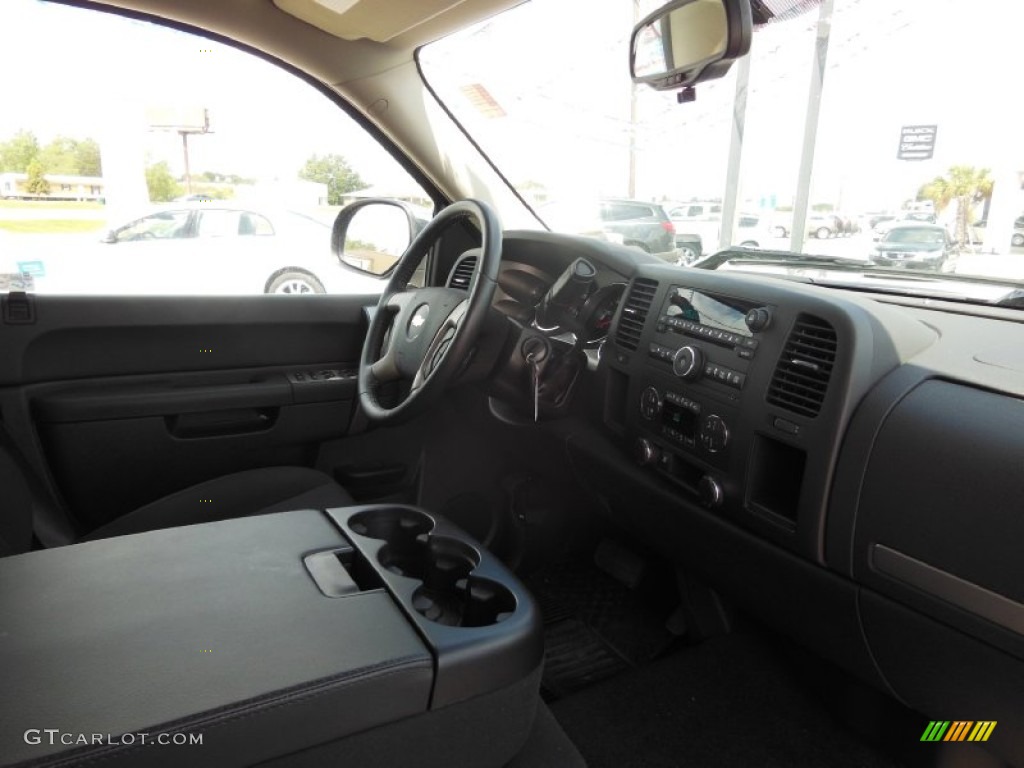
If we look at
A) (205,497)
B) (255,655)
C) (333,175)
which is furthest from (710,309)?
(333,175)

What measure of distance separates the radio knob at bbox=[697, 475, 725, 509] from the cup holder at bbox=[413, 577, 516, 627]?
49 centimetres

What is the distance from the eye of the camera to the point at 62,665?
0.99 meters

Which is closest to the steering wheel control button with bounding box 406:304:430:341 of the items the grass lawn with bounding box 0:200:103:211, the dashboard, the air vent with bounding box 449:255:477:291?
the air vent with bounding box 449:255:477:291

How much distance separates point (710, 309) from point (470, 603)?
0.80 m

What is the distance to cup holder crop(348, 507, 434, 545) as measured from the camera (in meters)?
1.51

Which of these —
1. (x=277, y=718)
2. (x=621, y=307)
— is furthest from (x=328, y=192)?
(x=277, y=718)

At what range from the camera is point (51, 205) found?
7.88 feet

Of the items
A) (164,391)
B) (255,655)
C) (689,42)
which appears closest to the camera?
(255,655)

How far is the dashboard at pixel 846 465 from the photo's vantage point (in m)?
1.12

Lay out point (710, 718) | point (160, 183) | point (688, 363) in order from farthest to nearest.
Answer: point (160, 183), point (710, 718), point (688, 363)

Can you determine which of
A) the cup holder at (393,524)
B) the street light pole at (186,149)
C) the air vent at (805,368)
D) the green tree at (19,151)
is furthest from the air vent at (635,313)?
the green tree at (19,151)

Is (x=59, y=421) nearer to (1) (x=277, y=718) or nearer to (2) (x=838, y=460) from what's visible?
(1) (x=277, y=718)

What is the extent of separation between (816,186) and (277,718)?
1.98m

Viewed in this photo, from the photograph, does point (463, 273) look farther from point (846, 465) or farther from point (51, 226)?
point (51, 226)
